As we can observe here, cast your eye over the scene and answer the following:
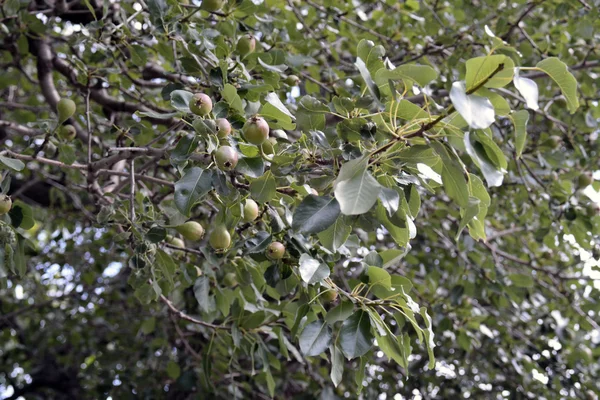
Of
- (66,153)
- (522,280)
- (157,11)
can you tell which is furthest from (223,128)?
(522,280)

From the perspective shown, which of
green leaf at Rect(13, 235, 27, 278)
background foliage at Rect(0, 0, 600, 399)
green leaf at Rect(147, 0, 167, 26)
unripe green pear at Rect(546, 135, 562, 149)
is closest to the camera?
background foliage at Rect(0, 0, 600, 399)

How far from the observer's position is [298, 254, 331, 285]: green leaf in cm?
111

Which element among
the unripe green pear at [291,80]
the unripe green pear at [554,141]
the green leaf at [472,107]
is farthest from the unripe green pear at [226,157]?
the unripe green pear at [554,141]

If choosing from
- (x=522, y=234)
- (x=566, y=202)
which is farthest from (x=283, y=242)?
(x=522, y=234)

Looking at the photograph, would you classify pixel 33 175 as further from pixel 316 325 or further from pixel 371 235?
pixel 316 325

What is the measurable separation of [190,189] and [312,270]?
0.84 ft

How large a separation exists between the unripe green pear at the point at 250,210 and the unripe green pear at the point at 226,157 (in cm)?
17

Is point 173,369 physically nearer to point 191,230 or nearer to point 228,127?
point 191,230

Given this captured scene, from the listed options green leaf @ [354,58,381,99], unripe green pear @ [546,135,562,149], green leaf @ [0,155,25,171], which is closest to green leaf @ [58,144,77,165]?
green leaf @ [0,155,25,171]

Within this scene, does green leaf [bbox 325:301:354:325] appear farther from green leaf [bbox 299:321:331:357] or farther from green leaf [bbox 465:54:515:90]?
green leaf [bbox 465:54:515:90]

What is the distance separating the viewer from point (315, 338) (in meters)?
1.17

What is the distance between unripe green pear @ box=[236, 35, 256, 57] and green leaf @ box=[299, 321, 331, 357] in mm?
734

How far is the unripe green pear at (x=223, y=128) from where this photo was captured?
1.14 metres

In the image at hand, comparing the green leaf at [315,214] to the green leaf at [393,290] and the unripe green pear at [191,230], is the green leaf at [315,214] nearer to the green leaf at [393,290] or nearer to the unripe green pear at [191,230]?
the green leaf at [393,290]
